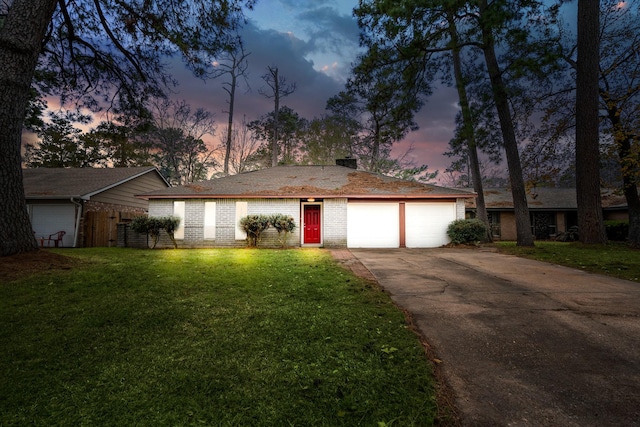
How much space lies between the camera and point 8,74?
17.6 ft

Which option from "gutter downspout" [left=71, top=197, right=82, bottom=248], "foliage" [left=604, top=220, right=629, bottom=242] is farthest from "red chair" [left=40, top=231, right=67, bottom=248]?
"foliage" [left=604, top=220, right=629, bottom=242]

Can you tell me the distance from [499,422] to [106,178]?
69.2 ft

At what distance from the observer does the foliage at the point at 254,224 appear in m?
12.7

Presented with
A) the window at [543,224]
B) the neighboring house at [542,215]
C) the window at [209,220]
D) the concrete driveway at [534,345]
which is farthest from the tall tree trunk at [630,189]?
the window at [209,220]

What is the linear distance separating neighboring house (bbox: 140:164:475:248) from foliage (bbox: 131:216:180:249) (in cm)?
83

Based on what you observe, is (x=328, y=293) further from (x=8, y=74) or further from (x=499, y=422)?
(x=8, y=74)

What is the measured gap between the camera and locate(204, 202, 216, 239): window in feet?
44.6

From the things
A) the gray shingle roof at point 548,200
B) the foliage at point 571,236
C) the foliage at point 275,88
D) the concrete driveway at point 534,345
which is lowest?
the concrete driveway at point 534,345

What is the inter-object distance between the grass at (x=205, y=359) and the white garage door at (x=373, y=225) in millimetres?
9126

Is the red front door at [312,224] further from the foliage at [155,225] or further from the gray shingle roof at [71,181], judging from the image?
the gray shingle roof at [71,181]

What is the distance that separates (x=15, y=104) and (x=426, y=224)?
14.4 meters

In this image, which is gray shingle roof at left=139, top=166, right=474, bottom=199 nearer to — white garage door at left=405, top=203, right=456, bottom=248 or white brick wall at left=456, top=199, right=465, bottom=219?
white brick wall at left=456, top=199, right=465, bottom=219

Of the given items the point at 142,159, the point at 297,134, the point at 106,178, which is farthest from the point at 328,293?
the point at 142,159

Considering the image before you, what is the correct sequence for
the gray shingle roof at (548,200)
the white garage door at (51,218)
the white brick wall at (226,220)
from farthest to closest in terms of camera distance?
1. the gray shingle roof at (548,200)
2. the white garage door at (51,218)
3. the white brick wall at (226,220)
